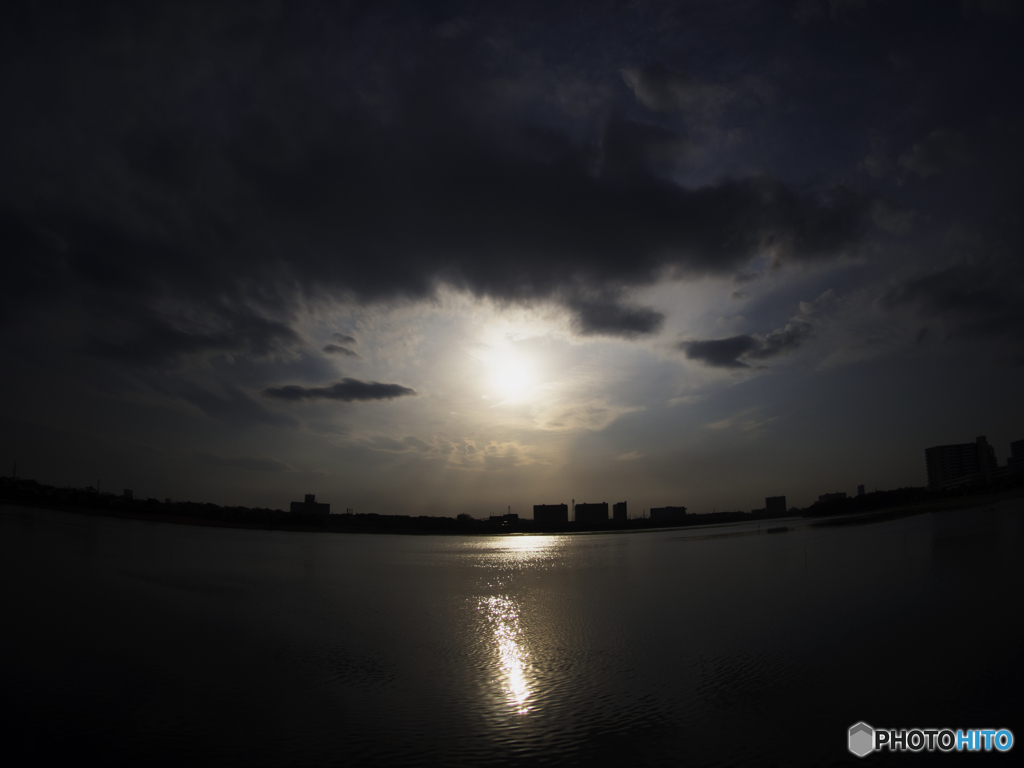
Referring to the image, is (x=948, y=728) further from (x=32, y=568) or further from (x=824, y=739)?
(x=32, y=568)

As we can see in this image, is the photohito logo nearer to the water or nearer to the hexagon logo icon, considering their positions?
the hexagon logo icon

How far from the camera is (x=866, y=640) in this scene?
12398mm

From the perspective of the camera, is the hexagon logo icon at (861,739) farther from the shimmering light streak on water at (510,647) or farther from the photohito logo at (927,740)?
the shimmering light streak on water at (510,647)

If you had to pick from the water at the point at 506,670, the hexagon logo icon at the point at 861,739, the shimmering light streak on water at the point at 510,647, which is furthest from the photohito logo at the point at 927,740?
the shimmering light streak on water at the point at 510,647

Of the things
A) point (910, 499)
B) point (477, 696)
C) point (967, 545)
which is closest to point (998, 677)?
point (477, 696)

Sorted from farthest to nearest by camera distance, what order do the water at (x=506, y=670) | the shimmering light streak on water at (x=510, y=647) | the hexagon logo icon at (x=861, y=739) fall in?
the shimmering light streak on water at (x=510, y=647), the water at (x=506, y=670), the hexagon logo icon at (x=861, y=739)

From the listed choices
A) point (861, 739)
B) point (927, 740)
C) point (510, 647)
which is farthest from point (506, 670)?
point (927, 740)

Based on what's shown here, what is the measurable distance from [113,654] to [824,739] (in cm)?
1512

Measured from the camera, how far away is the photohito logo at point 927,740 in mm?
7305

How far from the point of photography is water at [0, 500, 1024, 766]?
7.63 metres

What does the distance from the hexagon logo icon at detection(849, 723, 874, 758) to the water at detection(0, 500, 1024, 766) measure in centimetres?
17

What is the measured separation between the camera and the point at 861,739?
7.61 metres

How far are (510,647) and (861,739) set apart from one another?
821cm

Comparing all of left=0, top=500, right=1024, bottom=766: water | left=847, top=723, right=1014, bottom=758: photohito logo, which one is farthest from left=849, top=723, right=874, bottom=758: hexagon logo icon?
left=0, top=500, right=1024, bottom=766: water
